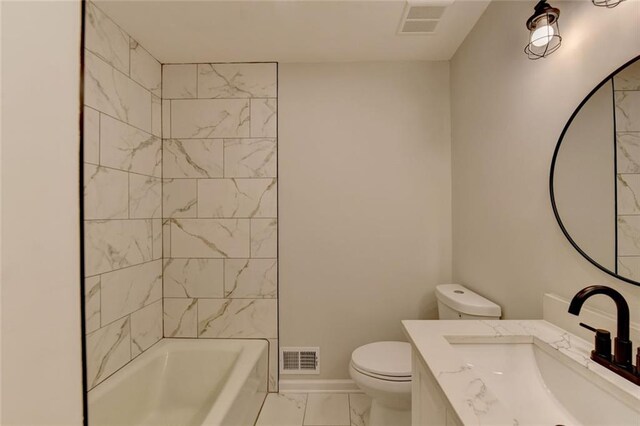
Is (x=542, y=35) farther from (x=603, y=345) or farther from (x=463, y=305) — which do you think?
(x=463, y=305)

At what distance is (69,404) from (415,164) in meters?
2.19

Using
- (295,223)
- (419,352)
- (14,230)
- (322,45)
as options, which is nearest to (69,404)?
(14,230)

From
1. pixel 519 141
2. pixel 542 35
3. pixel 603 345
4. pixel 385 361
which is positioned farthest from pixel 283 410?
pixel 542 35

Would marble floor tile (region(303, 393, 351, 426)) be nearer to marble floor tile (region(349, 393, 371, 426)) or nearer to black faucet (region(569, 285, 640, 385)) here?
marble floor tile (region(349, 393, 371, 426))

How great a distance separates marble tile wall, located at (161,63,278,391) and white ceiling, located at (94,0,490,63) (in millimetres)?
213

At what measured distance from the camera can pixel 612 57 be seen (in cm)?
98

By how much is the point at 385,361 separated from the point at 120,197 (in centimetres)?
177

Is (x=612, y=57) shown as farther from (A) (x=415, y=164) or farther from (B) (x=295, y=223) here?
(B) (x=295, y=223)

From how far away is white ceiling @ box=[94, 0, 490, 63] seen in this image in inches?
65.7

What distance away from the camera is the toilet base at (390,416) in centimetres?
168

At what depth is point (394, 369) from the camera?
1646 millimetres

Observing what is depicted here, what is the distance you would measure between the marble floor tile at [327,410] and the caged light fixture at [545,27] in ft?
7.04

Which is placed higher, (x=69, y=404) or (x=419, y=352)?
(x=69, y=404)

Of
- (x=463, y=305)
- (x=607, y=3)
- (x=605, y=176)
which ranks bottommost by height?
(x=463, y=305)
